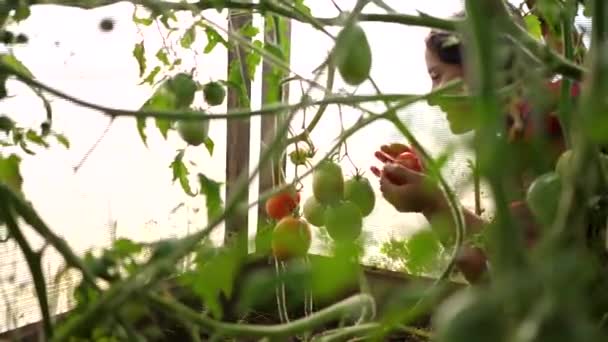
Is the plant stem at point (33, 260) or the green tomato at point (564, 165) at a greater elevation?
the green tomato at point (564, 165)

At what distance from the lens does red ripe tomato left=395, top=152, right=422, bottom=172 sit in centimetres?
71

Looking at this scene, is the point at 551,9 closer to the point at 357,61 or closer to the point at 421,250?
the point at 357,61

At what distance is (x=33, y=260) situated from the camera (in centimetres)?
36

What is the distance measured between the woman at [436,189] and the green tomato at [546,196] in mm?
17

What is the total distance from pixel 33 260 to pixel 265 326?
15 cm

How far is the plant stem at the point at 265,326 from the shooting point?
24 centimetres

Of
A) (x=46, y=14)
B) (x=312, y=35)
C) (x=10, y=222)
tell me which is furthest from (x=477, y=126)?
(x=312, y=35)

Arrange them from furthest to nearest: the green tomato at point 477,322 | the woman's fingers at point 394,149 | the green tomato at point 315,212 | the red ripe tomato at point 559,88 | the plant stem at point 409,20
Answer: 1. the woman's fingers at point 394,149
2. the green tomato at point 315,212
3. the red ripe tomato at point 559,88
4. the plant stem at point 409,20
5. the green tomato at point 477,322

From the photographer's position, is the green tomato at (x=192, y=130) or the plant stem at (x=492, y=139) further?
the green tomato at (x=192, y=130)

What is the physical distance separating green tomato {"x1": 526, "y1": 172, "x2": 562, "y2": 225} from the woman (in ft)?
0.06

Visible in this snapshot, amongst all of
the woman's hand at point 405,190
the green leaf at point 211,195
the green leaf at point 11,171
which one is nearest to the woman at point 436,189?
the woman's hand at point 405,190

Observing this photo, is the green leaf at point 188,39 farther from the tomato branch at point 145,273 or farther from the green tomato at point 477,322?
the green tomato at point 477,322

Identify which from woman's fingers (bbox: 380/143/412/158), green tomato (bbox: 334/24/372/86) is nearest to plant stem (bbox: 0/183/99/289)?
green tomato (bbox: 334/24/372/86)

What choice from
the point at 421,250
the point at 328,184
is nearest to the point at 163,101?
the point at 328,184
